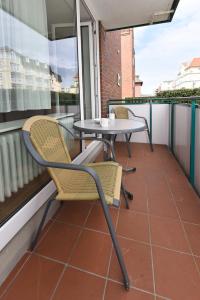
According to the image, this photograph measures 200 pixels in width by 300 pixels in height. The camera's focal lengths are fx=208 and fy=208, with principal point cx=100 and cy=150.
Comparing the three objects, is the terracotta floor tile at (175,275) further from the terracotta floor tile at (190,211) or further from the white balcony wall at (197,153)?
the white balcony wall at (197,153)

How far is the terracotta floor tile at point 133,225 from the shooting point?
1442 mm

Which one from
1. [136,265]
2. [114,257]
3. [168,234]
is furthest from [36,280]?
[168,234]

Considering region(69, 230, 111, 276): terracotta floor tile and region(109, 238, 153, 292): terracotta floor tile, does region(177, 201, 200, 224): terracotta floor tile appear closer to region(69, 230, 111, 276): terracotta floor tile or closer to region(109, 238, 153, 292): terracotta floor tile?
region(109, 238, 153, 292): terracotta floor tile

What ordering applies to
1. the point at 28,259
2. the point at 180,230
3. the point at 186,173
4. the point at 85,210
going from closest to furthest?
the point at 28,259, the point at 180,230, the point at 85,210, the point at 186,173

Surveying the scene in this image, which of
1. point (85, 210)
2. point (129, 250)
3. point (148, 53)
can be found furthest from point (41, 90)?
point (148, 53)

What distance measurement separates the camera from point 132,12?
141 inches

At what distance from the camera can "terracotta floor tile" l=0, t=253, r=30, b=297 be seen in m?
1.06

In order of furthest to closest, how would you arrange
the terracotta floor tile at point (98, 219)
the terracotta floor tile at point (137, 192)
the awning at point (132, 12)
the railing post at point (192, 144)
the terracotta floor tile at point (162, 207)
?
the awning at point (132, 12) < the railing post at point (192, 144) < the terracotta floor tile at point (137, 192) < the terracotta floor tile at point (162, 207) < the terracotta floor tile at point (98, 219)

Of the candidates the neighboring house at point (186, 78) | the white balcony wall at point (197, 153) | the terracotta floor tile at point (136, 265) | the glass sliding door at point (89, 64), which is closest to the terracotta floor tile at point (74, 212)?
the terracotta floor tile at point (136, 265)

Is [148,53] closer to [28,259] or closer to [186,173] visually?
[186,173]

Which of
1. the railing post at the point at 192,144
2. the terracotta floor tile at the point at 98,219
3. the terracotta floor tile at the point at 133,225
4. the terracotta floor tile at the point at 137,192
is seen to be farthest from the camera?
the railing post at the point at 192,144

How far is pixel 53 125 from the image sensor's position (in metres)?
1.58

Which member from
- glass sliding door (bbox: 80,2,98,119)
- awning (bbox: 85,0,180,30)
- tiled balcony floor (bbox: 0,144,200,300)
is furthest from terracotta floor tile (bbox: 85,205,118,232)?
awning (bbox: 85,0,180,30)

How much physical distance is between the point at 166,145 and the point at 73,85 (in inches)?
97.6
